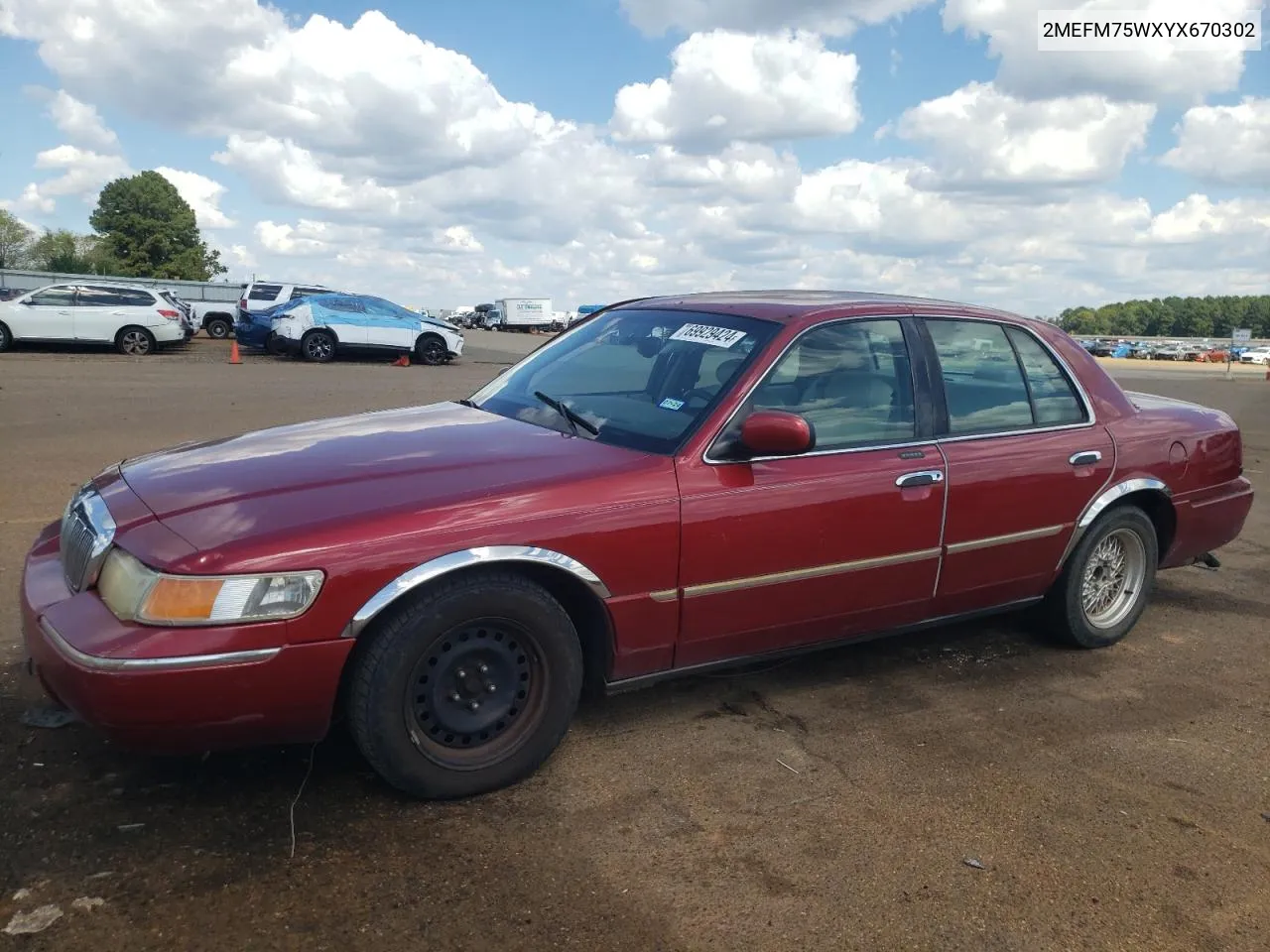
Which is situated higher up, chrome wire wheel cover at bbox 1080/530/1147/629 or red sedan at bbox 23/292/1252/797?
red sedan at bbox 23/292/1252/797

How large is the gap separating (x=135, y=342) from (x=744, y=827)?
2317 centimetres

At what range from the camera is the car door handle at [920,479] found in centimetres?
392

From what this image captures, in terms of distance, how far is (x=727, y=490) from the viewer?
3.50 m

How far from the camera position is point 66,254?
285 feet

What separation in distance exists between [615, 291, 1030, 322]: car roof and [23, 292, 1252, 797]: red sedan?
3 cm

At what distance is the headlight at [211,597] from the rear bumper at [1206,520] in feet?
13.6

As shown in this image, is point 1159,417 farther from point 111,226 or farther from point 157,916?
point 111,226

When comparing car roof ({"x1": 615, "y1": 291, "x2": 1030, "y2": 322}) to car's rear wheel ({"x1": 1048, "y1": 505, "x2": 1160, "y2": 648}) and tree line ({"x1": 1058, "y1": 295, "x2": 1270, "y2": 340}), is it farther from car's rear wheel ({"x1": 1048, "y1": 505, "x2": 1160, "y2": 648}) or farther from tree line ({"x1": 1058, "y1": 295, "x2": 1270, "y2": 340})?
tree line ({"x1": 1058, "y1": 295, "x2": 1270, "y2": 340})

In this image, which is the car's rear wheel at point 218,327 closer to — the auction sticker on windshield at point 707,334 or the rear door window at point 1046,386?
the auction sticker on windshield at point 707,334

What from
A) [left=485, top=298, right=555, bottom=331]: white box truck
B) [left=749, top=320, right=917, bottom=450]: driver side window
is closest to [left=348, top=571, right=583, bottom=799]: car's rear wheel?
[left=749, top=320, right=917, bottom=450]: driver side window

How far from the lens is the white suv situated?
21.9 metres

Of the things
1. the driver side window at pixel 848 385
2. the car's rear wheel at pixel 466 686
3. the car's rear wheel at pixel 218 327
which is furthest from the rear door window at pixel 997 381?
the car's rear wheel at pixel 218 327

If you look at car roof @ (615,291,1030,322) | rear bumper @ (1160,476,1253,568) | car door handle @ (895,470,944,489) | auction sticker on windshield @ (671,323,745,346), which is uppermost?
car roof @ (615,291,1030,322)

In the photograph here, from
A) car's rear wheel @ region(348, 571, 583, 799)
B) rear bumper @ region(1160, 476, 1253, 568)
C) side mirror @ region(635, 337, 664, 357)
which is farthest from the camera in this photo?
rear bumper @ region(1160, 476, 1253, 568)
